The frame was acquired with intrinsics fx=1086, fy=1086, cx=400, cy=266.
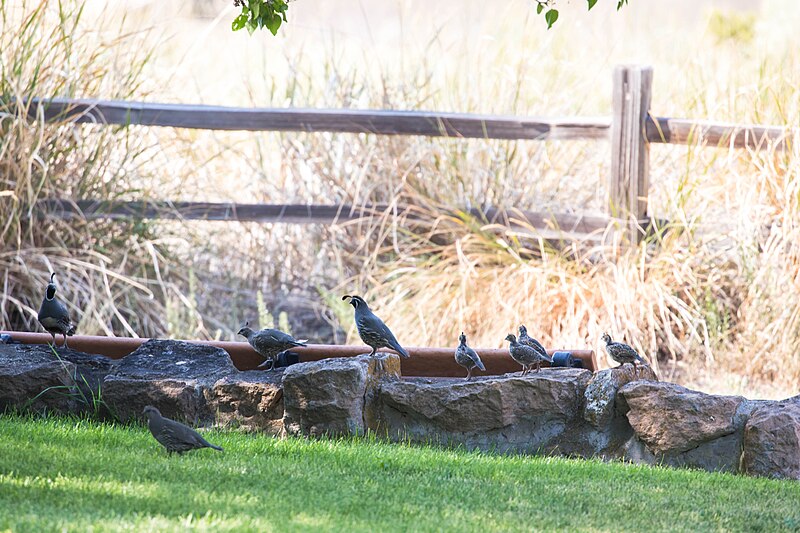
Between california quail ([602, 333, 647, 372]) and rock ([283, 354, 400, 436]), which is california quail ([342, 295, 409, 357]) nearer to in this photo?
rock ([283, 354, 400, 436])

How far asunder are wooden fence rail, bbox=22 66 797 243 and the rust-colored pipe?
2.45m

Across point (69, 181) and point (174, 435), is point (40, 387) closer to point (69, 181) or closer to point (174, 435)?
point (174, 435)

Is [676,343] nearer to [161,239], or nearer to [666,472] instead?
[666,472]

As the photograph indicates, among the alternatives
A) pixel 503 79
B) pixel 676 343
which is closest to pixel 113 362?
pixel 676 343

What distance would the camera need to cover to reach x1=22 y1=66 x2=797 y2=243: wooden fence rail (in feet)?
27.3

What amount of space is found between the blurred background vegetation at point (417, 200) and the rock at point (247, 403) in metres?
2.55

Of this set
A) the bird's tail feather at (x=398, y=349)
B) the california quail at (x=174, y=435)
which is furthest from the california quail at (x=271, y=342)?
the california quail at (x=174, y=435)

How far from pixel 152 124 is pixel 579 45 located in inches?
184

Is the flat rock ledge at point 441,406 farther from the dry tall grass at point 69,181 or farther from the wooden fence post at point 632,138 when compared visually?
the wooden fence post at point 632,138

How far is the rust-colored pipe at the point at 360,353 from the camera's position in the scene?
5.99 metres

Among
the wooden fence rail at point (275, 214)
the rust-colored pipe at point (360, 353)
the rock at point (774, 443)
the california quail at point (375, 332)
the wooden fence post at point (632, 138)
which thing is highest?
the wooden fence post at point (632, 138)

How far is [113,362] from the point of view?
5773 millimetres

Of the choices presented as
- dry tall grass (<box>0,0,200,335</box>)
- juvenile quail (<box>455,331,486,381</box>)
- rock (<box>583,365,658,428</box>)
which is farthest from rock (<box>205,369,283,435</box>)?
dry tall grass (<box>0,0,200,335</box>)

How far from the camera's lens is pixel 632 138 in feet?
27.3
